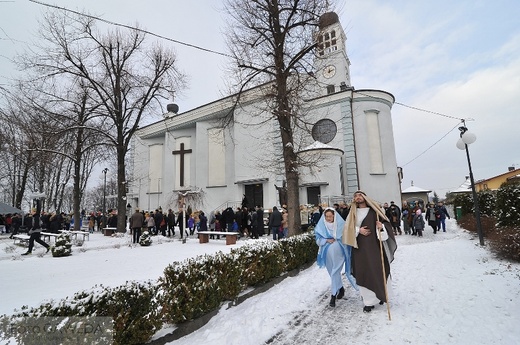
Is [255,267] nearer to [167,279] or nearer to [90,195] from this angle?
[167,279]

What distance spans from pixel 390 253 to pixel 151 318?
4.07 metres

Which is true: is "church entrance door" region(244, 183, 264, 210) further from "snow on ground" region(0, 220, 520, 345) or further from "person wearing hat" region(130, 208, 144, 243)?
"snow on ground" region(0, 220, 520, 345)

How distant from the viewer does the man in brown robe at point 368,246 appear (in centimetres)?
479

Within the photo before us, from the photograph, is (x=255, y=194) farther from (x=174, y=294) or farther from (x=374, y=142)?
(x=174, y=294)

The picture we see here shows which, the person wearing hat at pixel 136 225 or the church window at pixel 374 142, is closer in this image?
the person wearing hat at pixel 136 225

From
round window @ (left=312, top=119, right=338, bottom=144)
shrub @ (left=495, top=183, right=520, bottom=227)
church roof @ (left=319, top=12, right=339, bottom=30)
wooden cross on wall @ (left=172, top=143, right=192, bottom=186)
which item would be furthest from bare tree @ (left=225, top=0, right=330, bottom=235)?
wooden cross on wall @ (left=172, top=143, right=192, bottom=186)

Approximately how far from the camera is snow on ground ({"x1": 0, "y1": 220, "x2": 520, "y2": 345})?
12.8 feet

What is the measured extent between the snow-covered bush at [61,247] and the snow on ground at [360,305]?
210cm

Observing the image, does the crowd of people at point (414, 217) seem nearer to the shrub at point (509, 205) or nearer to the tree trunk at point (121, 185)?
the shrub at point (509, 205)

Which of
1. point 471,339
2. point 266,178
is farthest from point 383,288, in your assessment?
point 266,178

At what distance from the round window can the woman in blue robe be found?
19.7m

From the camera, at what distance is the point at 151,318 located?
139 inches

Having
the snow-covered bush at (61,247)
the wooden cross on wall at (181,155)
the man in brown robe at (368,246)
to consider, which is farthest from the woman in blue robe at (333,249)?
the wooden cross on wall at (181,155)

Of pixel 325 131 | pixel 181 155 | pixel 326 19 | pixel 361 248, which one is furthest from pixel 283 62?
pixel 181 155
